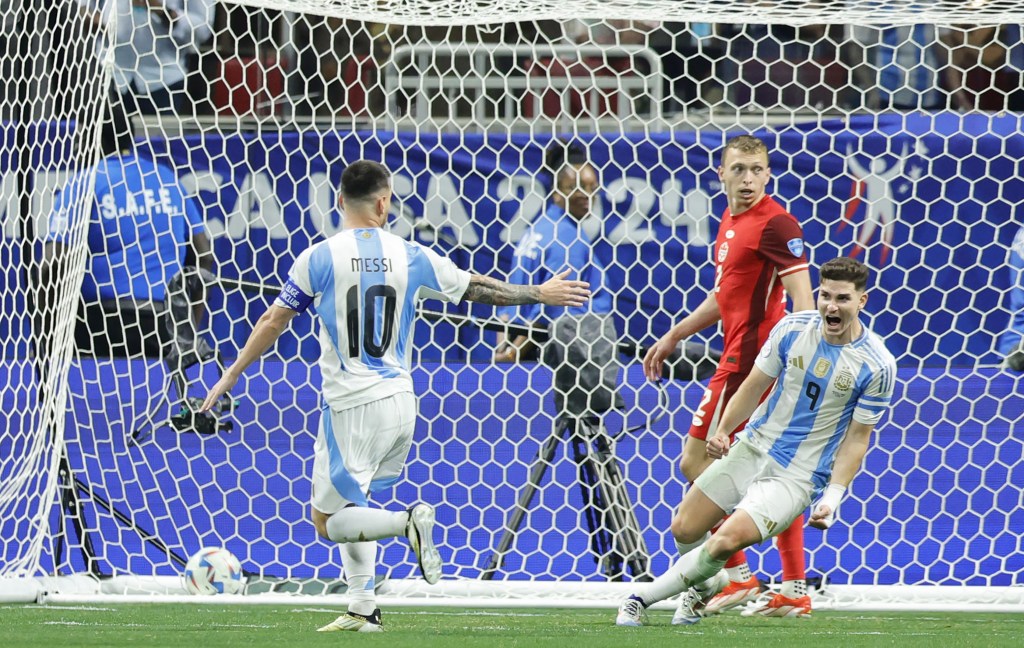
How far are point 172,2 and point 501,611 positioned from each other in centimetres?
336

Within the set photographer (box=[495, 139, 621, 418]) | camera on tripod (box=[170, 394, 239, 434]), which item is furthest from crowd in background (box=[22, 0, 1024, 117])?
camera on tripod (box=[170, 394, 239, 434])

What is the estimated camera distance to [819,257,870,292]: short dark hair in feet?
14.8

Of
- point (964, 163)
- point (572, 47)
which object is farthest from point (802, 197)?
point (572, 47)

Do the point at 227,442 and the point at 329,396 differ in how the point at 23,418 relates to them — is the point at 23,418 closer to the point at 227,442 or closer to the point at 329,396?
the point at 227,442

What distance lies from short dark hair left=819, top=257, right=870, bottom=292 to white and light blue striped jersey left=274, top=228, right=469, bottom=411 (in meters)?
1.11

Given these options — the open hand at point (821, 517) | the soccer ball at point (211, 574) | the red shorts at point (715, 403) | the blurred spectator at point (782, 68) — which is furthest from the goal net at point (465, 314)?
the open hand at point (821, 517)

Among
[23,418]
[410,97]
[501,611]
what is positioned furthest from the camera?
[410,97]

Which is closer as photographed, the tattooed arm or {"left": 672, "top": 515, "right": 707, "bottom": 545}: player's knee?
the tattooed arm

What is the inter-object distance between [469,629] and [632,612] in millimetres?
518

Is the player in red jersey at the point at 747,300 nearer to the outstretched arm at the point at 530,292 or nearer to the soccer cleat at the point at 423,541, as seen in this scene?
the outstretched arm at the point at 530,292

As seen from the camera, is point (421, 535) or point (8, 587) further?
point (8, 587)

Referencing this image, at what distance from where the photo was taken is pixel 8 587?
5852 mm

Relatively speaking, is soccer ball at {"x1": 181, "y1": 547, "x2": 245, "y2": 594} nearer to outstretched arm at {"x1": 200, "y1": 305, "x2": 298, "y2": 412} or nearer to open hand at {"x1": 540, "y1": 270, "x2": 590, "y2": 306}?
outstretched arm at {"x1": 200, "y1": 305, "x2": 298, "y2": 412}

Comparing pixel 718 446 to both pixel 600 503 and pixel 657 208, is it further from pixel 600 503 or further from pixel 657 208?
pixel 657 208
